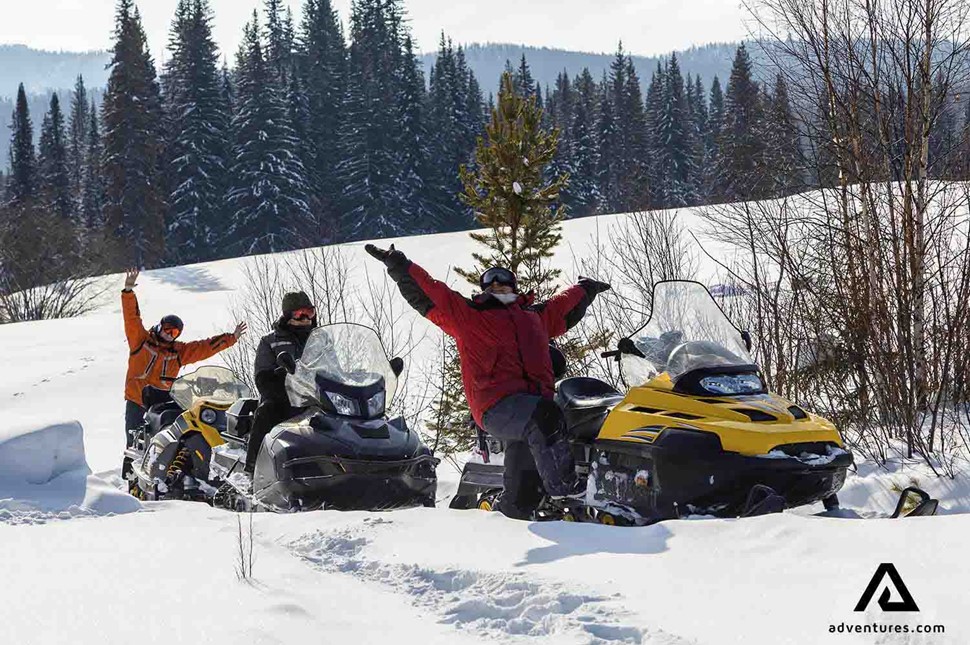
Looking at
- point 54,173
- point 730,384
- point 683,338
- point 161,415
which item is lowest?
point 161,415

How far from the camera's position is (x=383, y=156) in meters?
53.8

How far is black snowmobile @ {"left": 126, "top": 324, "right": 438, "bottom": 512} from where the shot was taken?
6.19 meters

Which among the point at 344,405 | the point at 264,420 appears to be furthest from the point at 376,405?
the point at 264,420

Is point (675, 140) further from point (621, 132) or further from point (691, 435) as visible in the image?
point (691, 435)

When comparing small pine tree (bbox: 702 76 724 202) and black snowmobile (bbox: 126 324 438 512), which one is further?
small pine tree (bbox: 702 76 724 202)

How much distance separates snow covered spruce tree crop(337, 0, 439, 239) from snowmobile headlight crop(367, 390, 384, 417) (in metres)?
45.5

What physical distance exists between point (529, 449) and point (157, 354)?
4.97 metres

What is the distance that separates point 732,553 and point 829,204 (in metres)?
6.33

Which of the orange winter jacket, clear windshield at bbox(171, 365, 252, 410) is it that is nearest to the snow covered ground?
clear windshield at bbox(171, 365, 252, 410)

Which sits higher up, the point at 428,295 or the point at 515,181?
the point at 515,181

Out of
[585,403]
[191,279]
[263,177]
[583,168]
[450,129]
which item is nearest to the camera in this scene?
[585,403]

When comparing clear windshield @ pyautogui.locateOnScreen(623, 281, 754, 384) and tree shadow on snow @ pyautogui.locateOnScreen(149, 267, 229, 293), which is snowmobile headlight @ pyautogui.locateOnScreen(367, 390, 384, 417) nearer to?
clear windshield @ pyautogui.locateOnScreen(623, 281, 754, 384)

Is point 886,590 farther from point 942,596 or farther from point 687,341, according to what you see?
point 687,341

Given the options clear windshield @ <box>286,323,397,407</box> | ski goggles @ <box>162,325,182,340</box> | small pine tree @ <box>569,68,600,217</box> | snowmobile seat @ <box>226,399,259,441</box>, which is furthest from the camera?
small pine tree @ <box>569,68,600,217</box>
